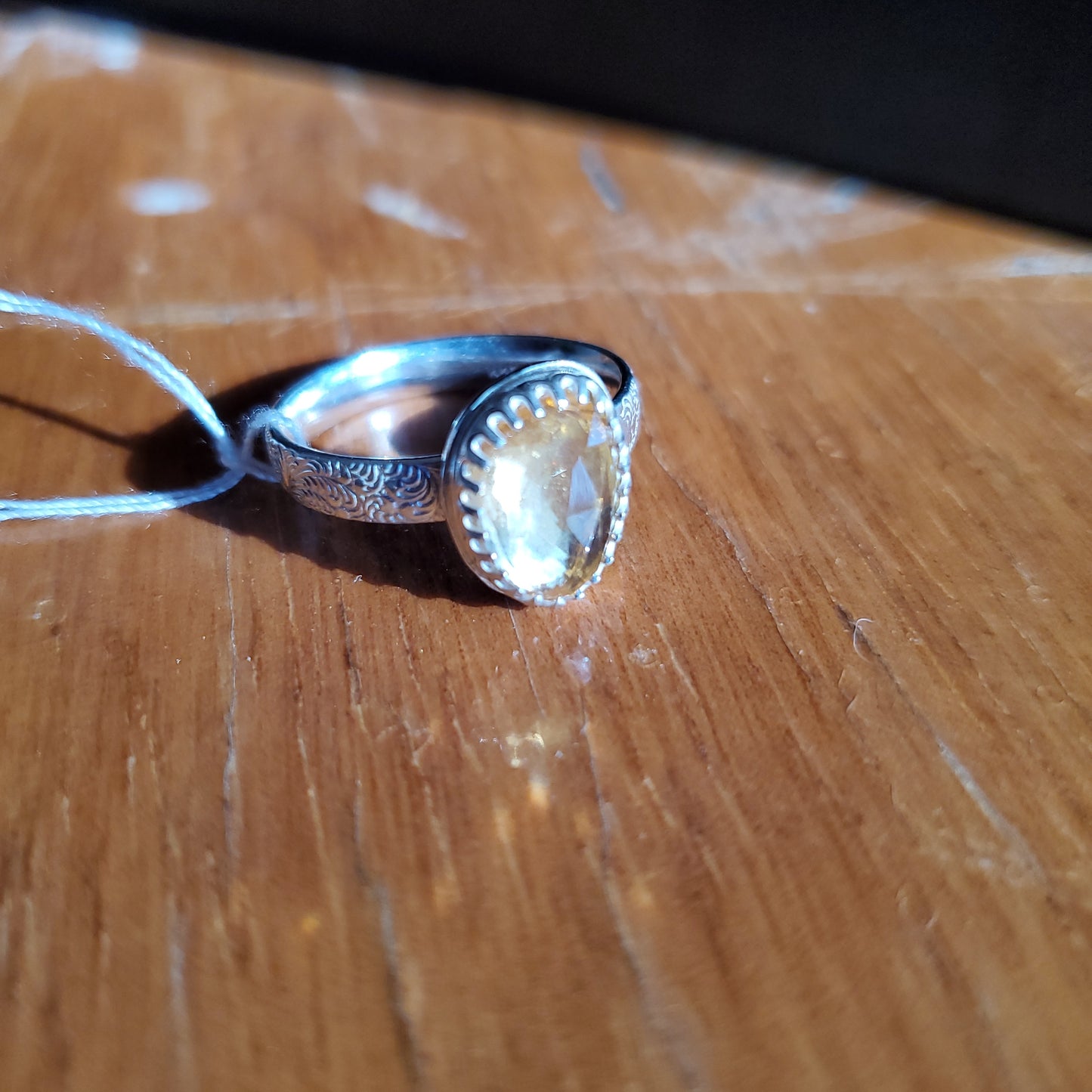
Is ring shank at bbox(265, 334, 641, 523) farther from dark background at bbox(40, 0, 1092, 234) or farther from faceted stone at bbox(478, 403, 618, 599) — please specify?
dark background at bbox(40, 0, 1092, 234)

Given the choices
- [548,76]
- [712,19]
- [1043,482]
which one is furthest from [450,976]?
[548,76]

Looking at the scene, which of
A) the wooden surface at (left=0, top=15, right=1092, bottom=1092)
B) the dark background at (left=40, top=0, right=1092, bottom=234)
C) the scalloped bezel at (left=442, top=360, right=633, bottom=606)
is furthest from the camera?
the dark background at (left=40, top=0, right=1092, bottom=234)

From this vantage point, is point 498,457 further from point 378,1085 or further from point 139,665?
point 378,1085

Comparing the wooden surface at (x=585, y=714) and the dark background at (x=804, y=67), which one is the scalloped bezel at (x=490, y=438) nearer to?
the wooden surface at (x=585, y=714)

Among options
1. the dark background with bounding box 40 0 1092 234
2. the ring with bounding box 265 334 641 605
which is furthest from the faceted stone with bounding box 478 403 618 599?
the dark background with bounding box 40 0 1092 234

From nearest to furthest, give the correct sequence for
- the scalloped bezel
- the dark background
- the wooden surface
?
the wooden surface
the scalloped bezel
the dark background

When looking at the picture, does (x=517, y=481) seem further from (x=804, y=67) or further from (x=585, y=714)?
(x=804, y=67)
